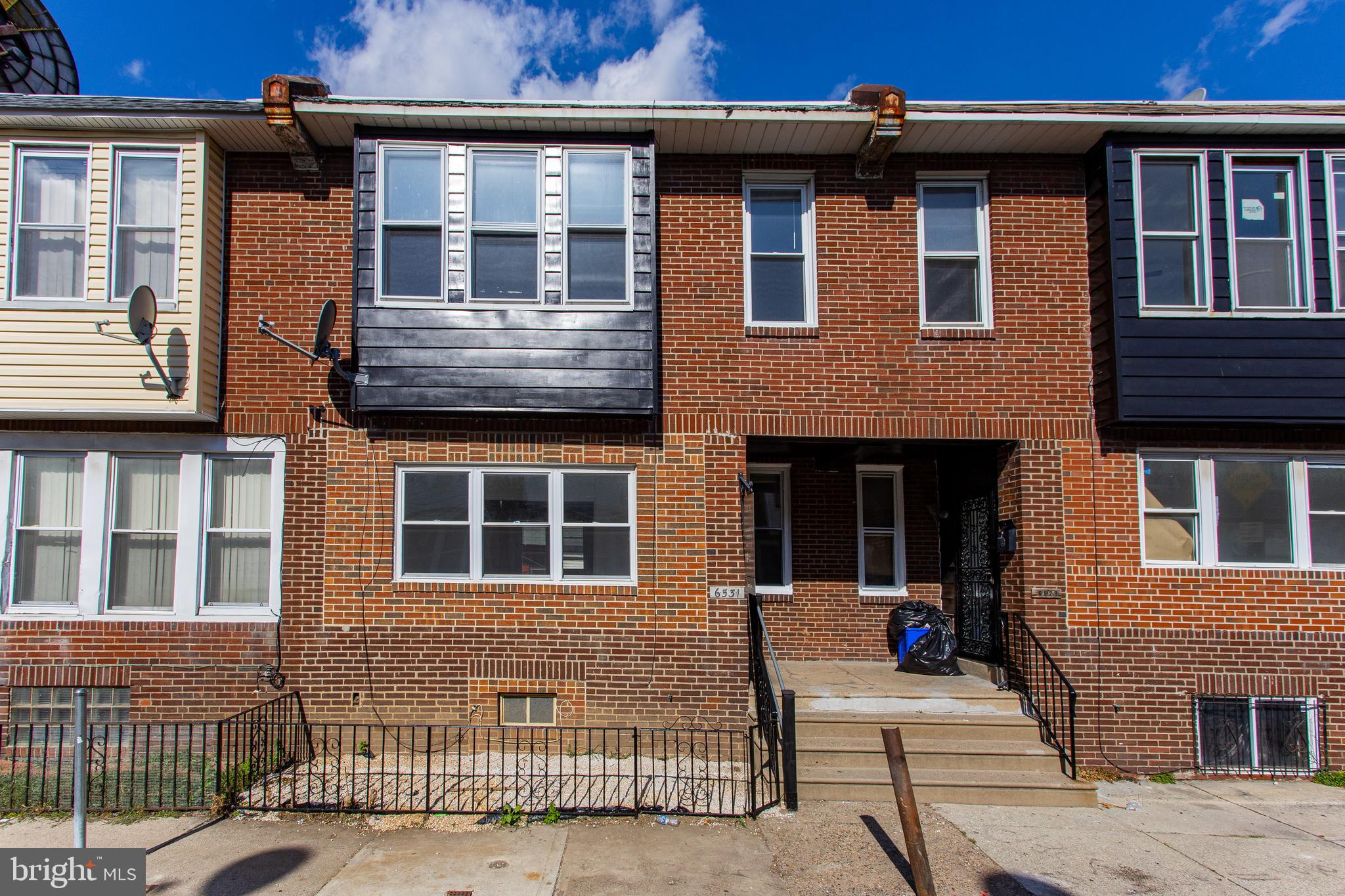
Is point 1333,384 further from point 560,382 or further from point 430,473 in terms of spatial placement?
point 430,473

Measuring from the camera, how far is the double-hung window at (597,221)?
8.59 m

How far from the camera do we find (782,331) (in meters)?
8.75

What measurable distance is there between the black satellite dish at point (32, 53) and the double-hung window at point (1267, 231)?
1486cm

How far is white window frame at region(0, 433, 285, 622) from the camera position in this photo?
8250mm

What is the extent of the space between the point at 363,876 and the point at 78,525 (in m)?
5.28

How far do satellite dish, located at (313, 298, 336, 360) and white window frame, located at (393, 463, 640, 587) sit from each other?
136cm

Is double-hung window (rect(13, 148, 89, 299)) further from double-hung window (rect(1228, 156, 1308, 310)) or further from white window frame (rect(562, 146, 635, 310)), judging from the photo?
double-hung window (rect(1228, 156, 1308, 310))

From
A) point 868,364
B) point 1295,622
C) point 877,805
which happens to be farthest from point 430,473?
point 1295,622

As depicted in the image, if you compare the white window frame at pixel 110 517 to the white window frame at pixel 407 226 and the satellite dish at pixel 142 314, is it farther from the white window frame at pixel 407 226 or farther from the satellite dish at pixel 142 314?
the white window frame at pixel 407 226

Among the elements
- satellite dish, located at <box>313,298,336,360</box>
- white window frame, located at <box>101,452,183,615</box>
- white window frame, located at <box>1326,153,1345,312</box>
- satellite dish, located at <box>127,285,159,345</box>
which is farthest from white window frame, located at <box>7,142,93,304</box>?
white window frame, located at <box>1326,153,1345,312</box>

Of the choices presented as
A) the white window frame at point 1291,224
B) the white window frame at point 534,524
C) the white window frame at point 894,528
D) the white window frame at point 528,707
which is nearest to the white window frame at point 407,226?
the white window frame at point 534,524

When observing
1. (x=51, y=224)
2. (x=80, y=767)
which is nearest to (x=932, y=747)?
(x=80, y=767)

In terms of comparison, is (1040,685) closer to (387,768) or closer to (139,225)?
(387,768)

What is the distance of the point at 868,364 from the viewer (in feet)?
28.6
